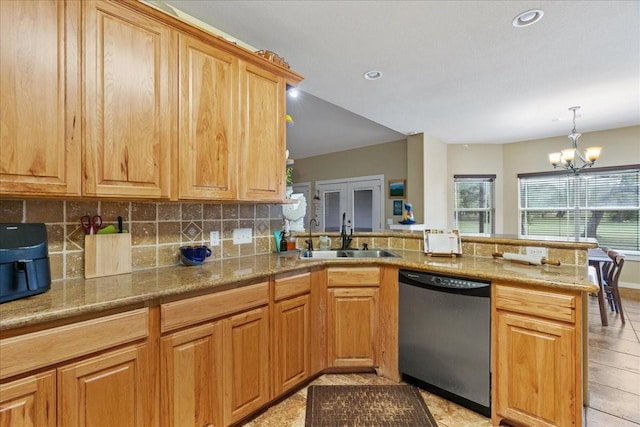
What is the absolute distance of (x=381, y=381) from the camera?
219 centimetres

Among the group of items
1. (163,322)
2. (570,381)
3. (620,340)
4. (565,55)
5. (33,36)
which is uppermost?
(565,55)

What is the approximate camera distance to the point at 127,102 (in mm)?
1504

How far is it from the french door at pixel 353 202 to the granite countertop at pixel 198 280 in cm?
324

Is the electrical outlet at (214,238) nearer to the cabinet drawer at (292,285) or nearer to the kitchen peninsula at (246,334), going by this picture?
the kitchen peninsula at (246,334)

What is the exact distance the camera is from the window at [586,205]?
15.2ft

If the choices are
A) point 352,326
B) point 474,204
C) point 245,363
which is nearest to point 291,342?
point 245,363

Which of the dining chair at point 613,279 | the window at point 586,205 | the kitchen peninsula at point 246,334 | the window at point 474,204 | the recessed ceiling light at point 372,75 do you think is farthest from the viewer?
the window at point 474,204

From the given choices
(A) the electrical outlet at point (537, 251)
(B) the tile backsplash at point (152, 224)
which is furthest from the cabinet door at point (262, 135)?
(A) the electrical outlet at point (537, 251)

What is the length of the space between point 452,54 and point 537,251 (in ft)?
5.40

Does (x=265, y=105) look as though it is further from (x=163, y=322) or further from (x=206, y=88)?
(x=163, y=322)

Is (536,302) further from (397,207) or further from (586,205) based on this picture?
(586,205)

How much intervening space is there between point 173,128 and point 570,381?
2.46 m

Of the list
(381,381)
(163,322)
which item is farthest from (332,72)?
(381,381)

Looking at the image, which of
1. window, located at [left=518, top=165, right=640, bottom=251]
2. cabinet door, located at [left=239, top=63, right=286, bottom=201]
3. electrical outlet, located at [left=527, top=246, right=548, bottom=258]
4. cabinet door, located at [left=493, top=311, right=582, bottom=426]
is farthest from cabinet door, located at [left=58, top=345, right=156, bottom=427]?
window, located at [left=518, top=165, right=640, bottom=251]
